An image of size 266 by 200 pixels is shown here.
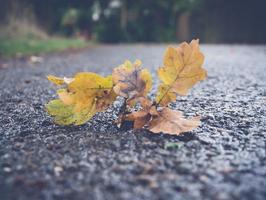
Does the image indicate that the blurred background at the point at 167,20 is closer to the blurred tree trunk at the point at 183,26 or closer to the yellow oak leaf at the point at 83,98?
the blurred tree trunk at the point at 183,26

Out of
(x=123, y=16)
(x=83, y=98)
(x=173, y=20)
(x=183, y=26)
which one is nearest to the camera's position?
(x=83, y=98)

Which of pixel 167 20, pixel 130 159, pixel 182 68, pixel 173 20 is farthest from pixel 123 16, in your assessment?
pixel 130 159

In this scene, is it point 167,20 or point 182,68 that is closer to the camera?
point 182,68

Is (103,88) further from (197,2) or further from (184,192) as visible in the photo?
(197,2)

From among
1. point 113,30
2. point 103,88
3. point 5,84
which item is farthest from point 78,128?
point 113,30

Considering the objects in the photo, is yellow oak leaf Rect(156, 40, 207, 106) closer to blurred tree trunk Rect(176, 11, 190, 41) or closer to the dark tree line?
the dark tree line

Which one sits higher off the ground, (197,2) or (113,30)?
(197,2)

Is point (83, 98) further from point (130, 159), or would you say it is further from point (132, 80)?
point (130, 159)
